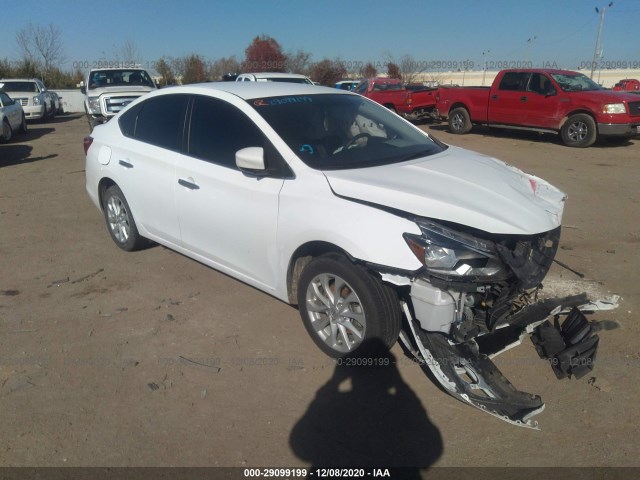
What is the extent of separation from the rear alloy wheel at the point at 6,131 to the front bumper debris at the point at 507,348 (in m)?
15.1

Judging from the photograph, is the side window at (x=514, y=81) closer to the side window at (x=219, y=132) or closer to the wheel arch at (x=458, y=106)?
the wheel arch at (x=458, y=106)

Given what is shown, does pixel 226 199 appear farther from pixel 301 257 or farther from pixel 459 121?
pixel 459 121

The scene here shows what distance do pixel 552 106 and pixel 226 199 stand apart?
1206 centimetres

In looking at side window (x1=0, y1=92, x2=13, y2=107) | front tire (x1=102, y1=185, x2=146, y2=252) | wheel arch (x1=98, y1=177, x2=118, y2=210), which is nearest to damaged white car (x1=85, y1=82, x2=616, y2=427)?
front tire (x1=102, y1=185, x2=146, y2=252)

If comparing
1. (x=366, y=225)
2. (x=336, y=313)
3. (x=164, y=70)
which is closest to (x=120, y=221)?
(x=336, y=313)

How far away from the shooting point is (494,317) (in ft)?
11.1

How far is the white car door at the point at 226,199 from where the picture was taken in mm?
3916

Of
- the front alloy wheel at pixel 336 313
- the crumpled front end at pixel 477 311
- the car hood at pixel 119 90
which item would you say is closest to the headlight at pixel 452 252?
the crumpled front end at pixel 477 311

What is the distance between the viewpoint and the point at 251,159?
3746 millimetres

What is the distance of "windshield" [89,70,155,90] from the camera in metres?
16.5

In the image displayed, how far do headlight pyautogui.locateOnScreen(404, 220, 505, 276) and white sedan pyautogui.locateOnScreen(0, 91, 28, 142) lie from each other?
15.1m

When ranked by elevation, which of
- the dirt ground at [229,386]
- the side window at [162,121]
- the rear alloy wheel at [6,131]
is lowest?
the dirt ground at [229,386]

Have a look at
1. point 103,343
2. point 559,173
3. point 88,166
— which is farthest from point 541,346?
point 559,173

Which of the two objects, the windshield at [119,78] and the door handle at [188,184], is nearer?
the door handle at [188,184]
